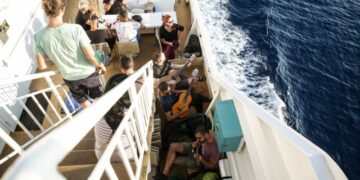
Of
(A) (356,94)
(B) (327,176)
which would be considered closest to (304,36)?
(A) (356,94)

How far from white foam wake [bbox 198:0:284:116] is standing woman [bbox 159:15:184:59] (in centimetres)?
248

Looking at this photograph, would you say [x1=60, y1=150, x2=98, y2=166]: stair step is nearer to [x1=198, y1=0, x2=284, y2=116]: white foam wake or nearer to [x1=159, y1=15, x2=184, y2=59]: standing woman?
[x1=159, y1=15, x2=184, y2=59]: standing woman

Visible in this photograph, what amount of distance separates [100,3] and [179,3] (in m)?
2.23

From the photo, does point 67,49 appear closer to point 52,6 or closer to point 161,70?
point 52,6

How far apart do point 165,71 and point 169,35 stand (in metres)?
0.96

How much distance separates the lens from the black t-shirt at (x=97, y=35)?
590 cm

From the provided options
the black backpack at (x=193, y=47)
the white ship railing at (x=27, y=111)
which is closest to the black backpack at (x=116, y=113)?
the white ship railing at (x=27, y=111)

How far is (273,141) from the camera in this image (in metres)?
3.20

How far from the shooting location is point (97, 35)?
5922mm

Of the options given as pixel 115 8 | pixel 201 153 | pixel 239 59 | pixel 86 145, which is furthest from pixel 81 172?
pixel 239 59

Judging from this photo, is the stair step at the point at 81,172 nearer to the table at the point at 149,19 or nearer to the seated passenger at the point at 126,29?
the seated passenger at the point at 126,29

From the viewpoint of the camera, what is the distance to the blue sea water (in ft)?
23.4

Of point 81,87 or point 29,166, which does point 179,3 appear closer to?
point 81,87

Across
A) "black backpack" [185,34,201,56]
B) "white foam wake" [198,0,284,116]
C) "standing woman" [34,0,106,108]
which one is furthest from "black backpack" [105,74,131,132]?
"white foam wake" [198,0,284,116]
